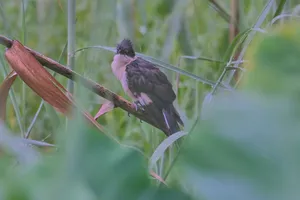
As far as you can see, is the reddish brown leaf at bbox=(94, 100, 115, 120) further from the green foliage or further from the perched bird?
the green foliage

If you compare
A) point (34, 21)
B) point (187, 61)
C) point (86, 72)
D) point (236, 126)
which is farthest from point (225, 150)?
point (34, 21)

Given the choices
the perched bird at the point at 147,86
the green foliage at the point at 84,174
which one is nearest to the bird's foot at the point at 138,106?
the perched bird at the point at 147,86

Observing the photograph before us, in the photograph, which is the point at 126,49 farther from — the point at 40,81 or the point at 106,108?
the point at 40,81

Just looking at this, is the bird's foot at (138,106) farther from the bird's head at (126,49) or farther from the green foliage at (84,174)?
the green foliage at (84,174)

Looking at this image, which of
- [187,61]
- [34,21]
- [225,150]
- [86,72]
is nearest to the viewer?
[225,150]

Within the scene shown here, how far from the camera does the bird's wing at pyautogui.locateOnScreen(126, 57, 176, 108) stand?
0.78m

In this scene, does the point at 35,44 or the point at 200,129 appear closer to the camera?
the point at 200,129

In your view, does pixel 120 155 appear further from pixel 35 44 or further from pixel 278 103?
pixel 35 44

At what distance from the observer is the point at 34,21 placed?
1.89 metres

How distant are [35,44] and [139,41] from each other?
91cm

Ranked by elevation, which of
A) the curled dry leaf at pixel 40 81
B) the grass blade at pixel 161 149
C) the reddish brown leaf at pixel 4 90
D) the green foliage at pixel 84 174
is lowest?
the reddish brown leaf at pixel 4 90

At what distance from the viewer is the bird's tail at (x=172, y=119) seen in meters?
0.75

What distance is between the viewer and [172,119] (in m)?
0.76

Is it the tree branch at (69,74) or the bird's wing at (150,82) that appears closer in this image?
the tree branch at (69,74)
